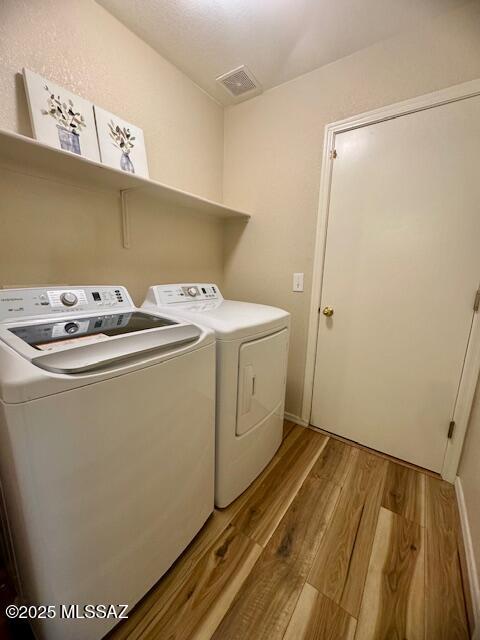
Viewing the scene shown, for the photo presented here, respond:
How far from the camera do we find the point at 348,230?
1.63 metres

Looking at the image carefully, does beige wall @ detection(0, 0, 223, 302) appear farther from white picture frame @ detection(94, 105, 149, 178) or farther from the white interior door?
the white interior door

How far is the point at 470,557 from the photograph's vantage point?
103 cm

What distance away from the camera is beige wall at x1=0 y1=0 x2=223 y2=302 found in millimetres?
1082

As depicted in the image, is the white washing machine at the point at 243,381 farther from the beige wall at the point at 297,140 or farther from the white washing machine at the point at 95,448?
the beige wall at the point at 297,140

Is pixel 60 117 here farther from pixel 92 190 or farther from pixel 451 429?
pixel 451 429

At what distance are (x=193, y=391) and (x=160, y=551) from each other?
606 millimetres

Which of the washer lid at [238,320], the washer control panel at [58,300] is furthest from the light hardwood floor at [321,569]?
the washer control panel at [58,300]

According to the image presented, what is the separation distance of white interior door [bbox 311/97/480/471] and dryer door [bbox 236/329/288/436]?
0.51 meters

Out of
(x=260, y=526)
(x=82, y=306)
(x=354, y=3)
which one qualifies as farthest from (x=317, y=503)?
(x=354, y=3)

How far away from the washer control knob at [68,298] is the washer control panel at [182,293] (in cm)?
42

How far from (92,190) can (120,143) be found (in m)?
0.30

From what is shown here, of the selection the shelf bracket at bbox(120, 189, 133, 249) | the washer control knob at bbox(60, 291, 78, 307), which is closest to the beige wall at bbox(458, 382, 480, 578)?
the washer control knob at bbox(60, 291, 78, 307)

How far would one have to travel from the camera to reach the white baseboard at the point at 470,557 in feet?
2.89

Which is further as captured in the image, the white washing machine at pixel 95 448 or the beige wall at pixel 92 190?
the beige wall at pixel 92 190
